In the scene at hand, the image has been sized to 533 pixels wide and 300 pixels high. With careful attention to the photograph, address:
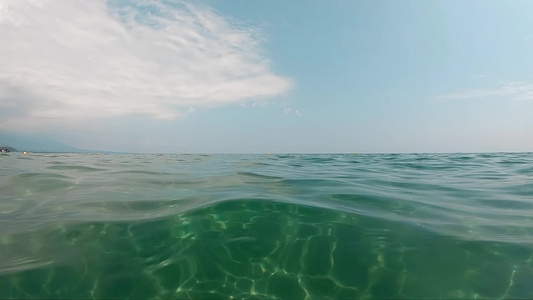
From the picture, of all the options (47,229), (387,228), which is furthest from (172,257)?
(387,228)

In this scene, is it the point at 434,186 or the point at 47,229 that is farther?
the point at 434,186

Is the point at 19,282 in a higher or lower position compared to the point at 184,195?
lower

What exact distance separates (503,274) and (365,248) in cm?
166

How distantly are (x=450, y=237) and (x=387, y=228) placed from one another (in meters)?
0.88

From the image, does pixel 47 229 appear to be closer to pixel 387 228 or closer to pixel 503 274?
pixel 387 228

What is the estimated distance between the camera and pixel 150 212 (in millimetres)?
5289

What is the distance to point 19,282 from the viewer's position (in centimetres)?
344

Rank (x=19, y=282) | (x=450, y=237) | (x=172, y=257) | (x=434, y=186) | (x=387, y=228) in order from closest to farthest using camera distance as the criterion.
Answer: (x=19, y=282) → (x=172, y=257) → (x=450, y=237) → (x=387, y=228) → (x=434, y=186)

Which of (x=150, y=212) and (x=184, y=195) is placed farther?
(x=184, y=195)

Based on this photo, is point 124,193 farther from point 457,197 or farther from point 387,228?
point 457,197

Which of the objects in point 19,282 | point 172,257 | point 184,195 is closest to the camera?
point 19,282

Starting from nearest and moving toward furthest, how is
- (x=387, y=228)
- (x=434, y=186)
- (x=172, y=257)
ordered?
(x=172, y=257) → (x=387, y=228) → (x=434, y=186)

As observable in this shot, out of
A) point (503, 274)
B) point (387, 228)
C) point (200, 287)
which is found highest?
point (387, 228)

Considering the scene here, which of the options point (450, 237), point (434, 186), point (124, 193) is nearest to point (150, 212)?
point (124, 193)
